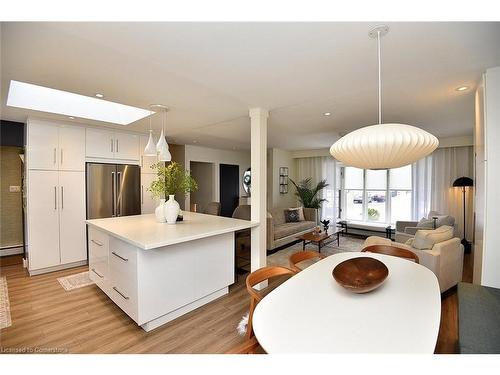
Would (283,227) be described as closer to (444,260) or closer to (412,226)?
(412,226)

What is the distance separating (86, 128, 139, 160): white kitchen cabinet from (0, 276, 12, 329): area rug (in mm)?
1981

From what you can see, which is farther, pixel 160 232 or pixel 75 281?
pixel 75 281

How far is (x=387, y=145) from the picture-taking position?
126 cm

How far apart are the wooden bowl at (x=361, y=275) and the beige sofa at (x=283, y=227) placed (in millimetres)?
2635

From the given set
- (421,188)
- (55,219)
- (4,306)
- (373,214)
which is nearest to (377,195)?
(373,214)

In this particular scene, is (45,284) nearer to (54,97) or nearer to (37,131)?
(37,131)

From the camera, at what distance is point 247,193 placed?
24.0 feet

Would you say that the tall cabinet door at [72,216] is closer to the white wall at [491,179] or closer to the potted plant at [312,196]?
the white wall at [491,179]

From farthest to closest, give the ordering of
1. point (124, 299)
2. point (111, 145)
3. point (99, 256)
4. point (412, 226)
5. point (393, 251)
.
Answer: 1. point (412, 226)
2. point (111, 145)
3. point (99, 256)
4. point (393, 251)
5. point (124, 299)

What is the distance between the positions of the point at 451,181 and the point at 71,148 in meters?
7.26

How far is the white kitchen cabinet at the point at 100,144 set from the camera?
370cm

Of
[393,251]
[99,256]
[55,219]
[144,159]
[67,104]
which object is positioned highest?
[67,104]

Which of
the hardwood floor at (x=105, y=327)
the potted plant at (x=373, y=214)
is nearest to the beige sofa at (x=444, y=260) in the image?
the hardwood floor at (x=105, y=327)

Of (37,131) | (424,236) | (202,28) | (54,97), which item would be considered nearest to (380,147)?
(202,28)
